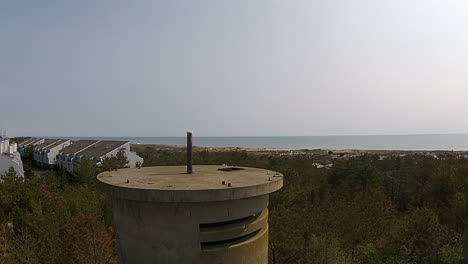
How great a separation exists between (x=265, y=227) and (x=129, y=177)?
11.0 feet

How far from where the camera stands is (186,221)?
6.19 m

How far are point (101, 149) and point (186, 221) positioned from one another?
161 feet

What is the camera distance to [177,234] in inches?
243

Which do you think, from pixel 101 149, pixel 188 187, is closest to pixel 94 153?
pixel 101 149

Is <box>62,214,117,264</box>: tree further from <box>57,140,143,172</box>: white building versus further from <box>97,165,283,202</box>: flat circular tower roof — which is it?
<box>57,140,143,172</box>: white building

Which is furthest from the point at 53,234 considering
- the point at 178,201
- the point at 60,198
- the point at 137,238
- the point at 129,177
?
the point at 178,201

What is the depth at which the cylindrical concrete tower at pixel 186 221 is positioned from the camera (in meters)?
6.14

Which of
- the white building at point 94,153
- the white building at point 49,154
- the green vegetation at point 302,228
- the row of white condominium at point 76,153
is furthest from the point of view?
the white building at point 49,154

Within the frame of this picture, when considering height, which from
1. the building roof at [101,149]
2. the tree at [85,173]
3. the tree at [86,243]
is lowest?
the tree at [86,243]

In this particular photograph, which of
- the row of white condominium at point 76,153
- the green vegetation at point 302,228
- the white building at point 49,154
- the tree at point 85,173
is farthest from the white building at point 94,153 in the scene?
the green vegetation at point 302,228

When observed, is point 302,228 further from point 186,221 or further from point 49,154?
point 49,154

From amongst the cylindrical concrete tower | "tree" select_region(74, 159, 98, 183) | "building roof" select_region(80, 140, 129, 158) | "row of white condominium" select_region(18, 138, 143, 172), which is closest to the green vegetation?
"tree" select_region(74, 159, 98, 183)

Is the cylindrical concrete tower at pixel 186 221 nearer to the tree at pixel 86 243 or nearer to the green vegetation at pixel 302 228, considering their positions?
the green vegetation at pixel 302 228

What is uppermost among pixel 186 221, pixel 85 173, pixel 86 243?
pixel 186 221
